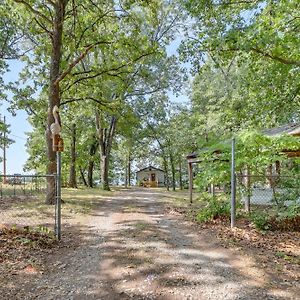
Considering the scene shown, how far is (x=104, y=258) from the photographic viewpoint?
4.93 metres

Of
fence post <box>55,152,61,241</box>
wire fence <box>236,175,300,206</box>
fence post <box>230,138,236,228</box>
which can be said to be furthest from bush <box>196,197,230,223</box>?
fence post <box>55,152,61,241</box>

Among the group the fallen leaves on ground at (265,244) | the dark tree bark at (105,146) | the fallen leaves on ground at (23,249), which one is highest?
the dark tree bark at (105,146)

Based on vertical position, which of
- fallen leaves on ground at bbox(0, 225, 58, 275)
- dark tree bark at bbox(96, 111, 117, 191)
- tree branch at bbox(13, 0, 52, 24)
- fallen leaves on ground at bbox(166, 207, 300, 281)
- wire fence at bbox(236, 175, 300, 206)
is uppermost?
tree branch at bbox(13, 0, 52, 24)

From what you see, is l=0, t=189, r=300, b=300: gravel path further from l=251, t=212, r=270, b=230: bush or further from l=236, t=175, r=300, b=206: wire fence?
l=236, t=175, r=300, b=206: wire fence

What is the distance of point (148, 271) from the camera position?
431cm

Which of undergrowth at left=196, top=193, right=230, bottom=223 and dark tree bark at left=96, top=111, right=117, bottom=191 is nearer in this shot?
undergrowth at left=196, top=193, right=230, bottom=223

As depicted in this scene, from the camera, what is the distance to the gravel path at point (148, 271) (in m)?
3.58

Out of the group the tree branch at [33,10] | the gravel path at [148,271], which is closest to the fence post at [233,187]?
the gravel path at [148,271]

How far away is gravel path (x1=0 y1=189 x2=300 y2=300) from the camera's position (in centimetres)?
358

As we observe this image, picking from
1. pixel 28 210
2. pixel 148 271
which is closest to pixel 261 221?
pixel 148 271

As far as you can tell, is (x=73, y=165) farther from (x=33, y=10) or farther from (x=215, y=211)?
(x=215, y=211)

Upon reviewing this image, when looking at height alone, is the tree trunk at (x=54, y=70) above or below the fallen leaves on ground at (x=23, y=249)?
above

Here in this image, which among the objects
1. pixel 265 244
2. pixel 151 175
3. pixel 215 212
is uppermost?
pixel 151 175

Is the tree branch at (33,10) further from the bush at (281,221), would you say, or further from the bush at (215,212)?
the bush at (281,221)
